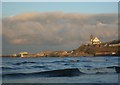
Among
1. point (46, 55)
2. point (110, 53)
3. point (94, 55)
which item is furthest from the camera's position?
point (94, 55)

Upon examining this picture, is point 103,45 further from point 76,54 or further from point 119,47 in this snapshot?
point 76,54

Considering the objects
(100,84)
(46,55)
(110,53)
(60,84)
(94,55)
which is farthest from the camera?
Answer: (94,55)

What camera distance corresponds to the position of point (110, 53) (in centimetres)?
8456

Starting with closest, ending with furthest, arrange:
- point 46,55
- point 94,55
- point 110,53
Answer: point 46,55
point 110,53
point 94,55

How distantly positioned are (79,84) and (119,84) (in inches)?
91.4

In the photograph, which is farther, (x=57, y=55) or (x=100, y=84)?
(x=57, y=55)

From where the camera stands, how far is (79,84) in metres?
15.6

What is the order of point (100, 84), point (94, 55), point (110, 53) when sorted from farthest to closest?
point (94, 55), point (110, 53), point (100, 84)

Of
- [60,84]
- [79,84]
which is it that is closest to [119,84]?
[79,84]

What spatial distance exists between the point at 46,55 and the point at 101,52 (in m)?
21.5

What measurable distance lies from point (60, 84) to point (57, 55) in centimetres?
6174

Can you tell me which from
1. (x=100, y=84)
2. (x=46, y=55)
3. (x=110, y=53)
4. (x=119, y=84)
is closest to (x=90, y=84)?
(x=100, y=84)

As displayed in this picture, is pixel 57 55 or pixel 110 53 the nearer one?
pixel 57 55

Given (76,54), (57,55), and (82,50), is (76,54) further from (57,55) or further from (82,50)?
(57,55)
